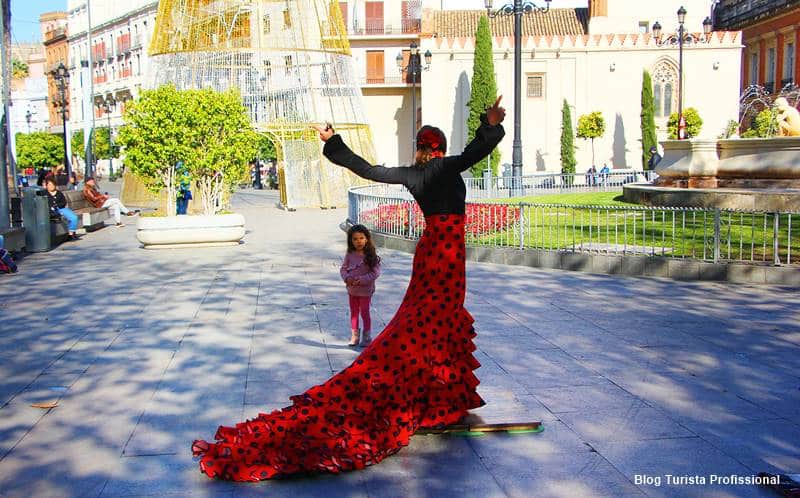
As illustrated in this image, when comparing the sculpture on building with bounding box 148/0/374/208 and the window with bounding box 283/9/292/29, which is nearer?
the sculpture on building with bounding box 148/0/374/208


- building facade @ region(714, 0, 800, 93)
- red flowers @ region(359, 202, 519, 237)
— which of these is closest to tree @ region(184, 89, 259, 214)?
red flowers @ region(359, 202, 519, 237)

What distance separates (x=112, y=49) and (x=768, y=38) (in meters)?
47.0

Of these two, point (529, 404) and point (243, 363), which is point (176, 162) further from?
point (529, 404)

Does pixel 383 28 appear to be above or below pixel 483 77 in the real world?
above

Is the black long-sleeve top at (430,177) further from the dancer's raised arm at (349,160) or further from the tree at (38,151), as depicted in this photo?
the tree at (38,151)

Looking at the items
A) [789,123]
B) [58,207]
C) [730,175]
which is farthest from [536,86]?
[58,207]

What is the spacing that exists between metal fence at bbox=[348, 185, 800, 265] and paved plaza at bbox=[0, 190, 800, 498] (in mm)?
762

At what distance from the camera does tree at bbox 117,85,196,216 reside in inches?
621

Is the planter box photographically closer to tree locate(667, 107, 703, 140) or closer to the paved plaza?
the paved plaza

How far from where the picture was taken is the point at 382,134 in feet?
157

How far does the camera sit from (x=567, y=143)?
3878cm

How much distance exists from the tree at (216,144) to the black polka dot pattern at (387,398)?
37.9 feet

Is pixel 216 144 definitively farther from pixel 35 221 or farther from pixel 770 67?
pixel 770 67

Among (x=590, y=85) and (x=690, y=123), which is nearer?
(x=690, y=123)
